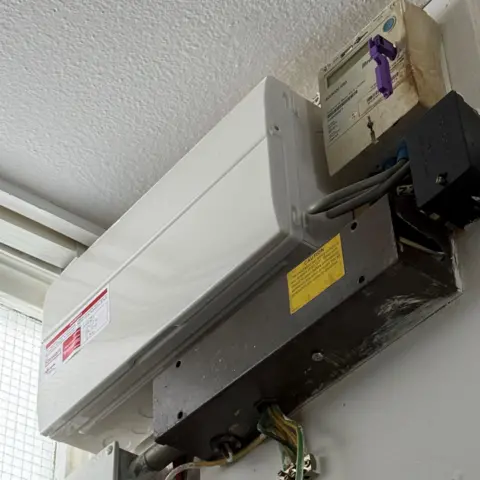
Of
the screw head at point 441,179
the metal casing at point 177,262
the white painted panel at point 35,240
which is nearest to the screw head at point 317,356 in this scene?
the metal casing at point 177,262

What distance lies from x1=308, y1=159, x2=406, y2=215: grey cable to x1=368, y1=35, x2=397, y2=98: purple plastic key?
5.2 inches

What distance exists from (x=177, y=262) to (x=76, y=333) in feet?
0.88

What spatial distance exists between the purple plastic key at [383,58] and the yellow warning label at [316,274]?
8.0 inches

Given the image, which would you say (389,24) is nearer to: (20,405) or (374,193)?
(374,193)

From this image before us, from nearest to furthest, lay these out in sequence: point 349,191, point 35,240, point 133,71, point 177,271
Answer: point 349,191
point 177,271
point 133,71
point 35,240

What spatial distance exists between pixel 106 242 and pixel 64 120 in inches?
7.6

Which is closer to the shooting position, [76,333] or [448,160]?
[448,160]

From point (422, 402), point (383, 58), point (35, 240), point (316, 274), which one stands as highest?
point (35, 240)

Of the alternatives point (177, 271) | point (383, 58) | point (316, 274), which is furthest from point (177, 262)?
point (383, 58)

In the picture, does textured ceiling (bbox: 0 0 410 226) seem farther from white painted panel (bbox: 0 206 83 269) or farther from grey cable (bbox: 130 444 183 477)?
grey cable (bbox: 130 444 183 477)

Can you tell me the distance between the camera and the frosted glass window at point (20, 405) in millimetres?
1553

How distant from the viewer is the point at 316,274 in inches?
40.8

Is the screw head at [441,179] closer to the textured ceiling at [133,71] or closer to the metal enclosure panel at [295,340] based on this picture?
the metal enclosure panel at [295,340]

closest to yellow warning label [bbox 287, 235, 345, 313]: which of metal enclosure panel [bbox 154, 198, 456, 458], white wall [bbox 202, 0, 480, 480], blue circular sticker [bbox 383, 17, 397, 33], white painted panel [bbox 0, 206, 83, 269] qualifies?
metal enclosure panel [bbox 154, 198, 456, 458]
